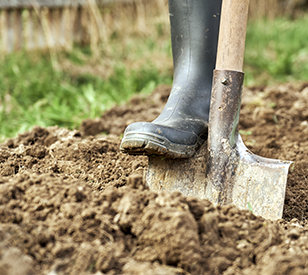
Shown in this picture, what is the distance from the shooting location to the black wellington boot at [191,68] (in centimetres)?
131

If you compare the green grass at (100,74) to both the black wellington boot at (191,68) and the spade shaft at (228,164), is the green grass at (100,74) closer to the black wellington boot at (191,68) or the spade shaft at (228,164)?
the black wellington boot at (191,68)

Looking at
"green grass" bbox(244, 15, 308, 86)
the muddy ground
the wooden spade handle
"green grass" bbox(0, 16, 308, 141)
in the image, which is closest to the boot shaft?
the wooden spade handle

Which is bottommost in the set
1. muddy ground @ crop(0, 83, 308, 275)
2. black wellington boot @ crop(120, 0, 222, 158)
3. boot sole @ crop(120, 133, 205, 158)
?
muddy ground @ crop(0, 83, 308, 275)

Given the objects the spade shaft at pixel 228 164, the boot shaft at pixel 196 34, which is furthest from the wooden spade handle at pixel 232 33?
the boot shaft at pixel 196 34

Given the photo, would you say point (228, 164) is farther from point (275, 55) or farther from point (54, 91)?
point (275, 55)

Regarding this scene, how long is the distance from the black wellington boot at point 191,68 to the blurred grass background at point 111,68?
109 cm

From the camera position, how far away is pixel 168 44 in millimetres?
4324

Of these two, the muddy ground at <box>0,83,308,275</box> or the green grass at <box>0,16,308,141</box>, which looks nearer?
the muddy ground at <box>0,83,308,275</box>

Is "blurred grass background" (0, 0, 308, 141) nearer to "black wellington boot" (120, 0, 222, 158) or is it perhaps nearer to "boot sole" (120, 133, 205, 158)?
"black wellington boot" (120, 0, 222, 158)

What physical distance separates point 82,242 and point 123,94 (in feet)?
7.99

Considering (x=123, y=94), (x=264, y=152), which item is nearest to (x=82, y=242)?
(x=264, y=152)

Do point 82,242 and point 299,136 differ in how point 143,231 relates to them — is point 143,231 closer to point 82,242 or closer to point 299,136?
point 82,242

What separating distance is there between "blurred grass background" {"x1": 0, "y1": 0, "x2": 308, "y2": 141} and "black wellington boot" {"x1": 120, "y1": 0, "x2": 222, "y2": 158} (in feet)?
3.57

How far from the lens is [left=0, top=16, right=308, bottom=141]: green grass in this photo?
2564mm
